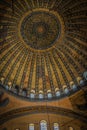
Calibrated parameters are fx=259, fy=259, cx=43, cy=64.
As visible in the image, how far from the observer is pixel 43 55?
23.7m

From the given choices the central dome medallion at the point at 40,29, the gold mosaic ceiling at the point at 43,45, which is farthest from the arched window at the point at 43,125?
the central dome medallion at the point at 40,29

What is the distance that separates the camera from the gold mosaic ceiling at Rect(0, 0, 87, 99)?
21.3 meters

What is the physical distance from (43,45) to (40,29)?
1.49m

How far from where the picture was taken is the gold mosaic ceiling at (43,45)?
21.3 meters

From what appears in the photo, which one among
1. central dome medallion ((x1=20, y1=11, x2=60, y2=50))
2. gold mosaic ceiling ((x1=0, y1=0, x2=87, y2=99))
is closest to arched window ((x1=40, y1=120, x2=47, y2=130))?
gold mosaic ceiling ((x1=0, y1=0, x2=87, y2=99))

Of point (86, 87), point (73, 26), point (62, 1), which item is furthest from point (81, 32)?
point (86, 87)

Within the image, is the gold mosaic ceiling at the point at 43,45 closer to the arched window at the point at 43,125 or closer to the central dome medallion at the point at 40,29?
the central dome medallion at the point at 40,29

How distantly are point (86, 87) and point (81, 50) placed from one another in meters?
3.52

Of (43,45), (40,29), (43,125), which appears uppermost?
(40,29)

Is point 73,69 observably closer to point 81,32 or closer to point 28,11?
point 81,32

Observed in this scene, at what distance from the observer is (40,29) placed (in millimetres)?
23062

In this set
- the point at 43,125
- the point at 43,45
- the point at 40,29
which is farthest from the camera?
the point at 43,45

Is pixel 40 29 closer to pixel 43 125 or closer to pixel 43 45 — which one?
pixel 43 45

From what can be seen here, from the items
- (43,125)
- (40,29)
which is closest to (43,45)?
(40,29)
